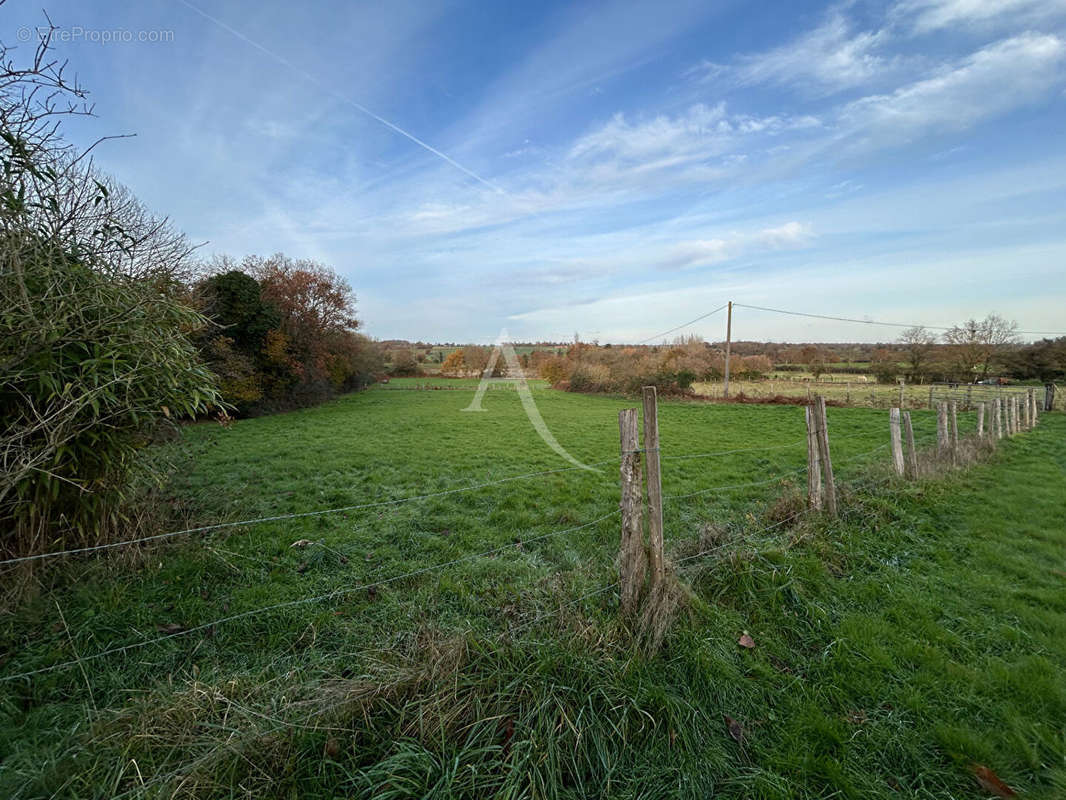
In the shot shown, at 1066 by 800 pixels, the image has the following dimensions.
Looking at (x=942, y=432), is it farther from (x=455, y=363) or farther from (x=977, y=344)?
(x=455, y=363)

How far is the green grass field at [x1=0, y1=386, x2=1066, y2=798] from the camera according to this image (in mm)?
1864

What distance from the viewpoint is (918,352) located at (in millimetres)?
26328

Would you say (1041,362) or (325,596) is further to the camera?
(1041,362)

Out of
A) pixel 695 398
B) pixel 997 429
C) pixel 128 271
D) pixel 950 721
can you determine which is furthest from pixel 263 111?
pixel 695 398

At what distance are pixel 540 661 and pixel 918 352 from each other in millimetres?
34050

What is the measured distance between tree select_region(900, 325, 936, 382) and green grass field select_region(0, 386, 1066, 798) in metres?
25.8

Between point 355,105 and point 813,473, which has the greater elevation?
point 355,105

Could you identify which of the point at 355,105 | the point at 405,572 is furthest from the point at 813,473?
the point at 355,105

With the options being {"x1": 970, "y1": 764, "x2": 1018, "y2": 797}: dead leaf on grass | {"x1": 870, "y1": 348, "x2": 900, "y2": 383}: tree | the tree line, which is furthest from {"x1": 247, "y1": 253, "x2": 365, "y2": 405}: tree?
{"x1": 870, "y1": 348, "x2": 900, "y2": 383}: tree

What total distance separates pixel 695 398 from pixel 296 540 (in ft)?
77.5

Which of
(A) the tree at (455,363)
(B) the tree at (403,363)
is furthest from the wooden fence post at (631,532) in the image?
(B) the tree at (403,363)

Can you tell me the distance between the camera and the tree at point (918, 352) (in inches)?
1010

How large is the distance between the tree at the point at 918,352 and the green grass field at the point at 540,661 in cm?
2577

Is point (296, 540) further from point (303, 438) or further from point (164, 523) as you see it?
point (303, 438)
